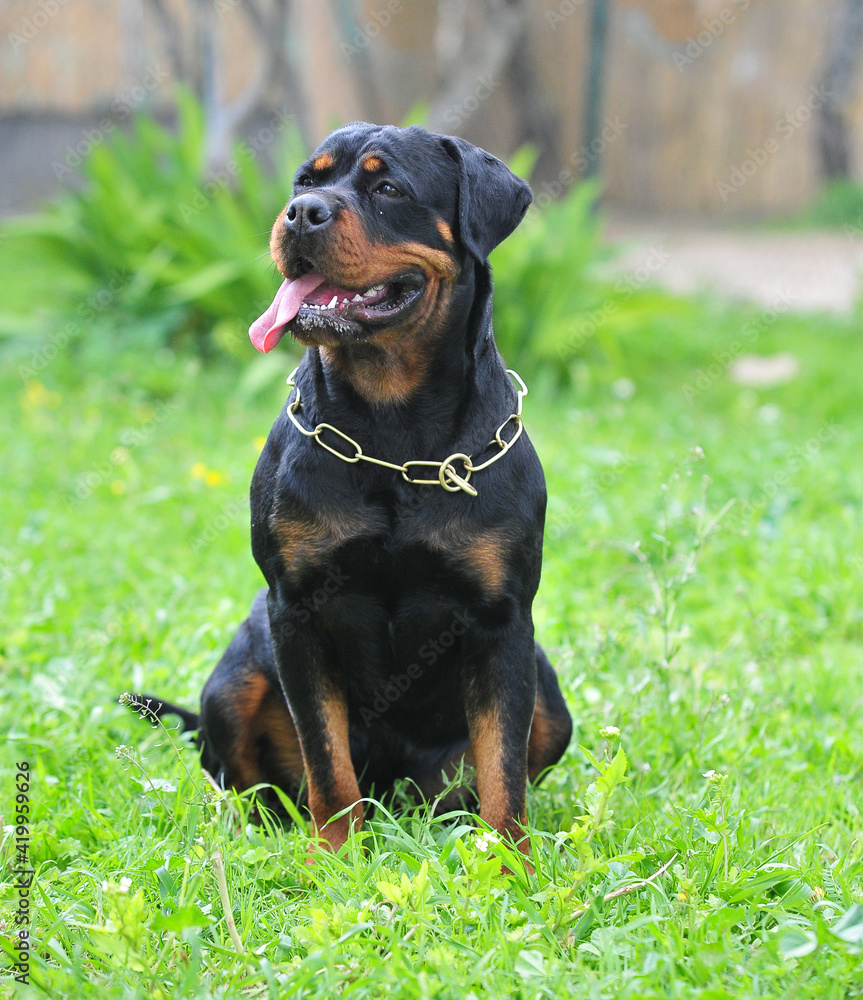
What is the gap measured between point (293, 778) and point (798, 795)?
1.24 meters

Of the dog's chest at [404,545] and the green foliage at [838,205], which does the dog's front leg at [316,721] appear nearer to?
the dog's chest at [404,545]

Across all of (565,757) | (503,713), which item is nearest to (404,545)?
(503,713)

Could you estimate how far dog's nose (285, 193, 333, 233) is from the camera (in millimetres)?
2041

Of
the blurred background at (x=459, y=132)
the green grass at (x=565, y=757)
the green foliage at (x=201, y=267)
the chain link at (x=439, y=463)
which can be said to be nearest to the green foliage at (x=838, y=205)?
the blurred background at (x=459, y=132)

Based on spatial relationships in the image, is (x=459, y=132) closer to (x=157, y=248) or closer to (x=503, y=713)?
(x=157, y=248)

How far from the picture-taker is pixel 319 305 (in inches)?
83.0

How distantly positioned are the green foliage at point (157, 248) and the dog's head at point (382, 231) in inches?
146

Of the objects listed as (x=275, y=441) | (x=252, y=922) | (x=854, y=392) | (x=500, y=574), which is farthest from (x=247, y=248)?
(x=252, y=922)

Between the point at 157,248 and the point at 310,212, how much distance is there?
481 centimetres

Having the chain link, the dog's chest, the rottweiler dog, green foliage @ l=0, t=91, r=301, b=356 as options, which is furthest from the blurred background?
the dog's chest

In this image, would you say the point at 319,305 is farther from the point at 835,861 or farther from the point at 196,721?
the point at 835,861

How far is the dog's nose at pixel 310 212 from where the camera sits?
2041 mm

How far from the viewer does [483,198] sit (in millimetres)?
2227

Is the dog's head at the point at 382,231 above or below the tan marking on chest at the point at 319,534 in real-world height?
above
